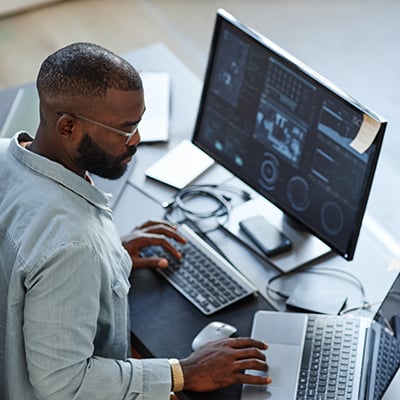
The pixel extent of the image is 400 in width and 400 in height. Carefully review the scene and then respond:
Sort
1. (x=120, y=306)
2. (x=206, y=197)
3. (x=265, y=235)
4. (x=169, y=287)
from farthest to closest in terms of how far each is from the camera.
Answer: (x=206, y=197)
(x=265, y=235)
(x=169, y=287)
(x=120, y=306)

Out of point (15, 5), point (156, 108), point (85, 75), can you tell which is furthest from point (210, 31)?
point (85, 75)

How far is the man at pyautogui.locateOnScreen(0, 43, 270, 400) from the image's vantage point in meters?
1.76

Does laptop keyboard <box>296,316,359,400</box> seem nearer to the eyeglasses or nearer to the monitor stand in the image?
the monitor stand

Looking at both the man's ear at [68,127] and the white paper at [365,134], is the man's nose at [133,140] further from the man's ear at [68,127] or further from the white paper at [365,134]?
the white paper at [365,134]

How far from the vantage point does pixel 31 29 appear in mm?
4691

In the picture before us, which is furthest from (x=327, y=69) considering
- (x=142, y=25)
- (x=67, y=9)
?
(x=67, y=9)

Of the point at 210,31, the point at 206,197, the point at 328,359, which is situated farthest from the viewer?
the point at 210,31

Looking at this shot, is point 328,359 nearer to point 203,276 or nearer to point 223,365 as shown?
point 223,365

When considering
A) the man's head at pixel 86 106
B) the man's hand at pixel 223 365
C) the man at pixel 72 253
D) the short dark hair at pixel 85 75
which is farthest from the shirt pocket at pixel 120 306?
the short dark hair at pixel 85 75

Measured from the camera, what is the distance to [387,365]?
1.94m

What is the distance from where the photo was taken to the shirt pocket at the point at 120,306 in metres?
1.92

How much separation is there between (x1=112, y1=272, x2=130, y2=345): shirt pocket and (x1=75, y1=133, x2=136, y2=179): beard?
0.71 ft

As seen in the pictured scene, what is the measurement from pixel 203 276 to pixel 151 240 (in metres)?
0.17

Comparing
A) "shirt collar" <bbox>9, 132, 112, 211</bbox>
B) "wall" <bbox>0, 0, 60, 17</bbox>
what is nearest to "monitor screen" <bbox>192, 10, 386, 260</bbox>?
"shirt collar" <bbox>9, 132, 112, 211</bbox>
